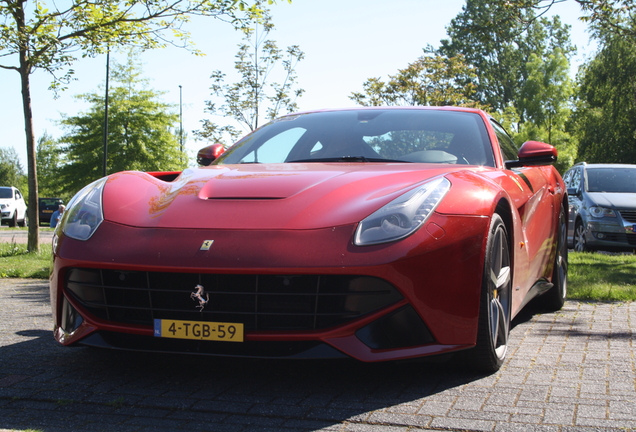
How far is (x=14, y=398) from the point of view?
9.76ft

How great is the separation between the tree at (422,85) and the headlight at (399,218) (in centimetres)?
2414

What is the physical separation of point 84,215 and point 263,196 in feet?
2.88

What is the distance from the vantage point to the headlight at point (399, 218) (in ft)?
9.59

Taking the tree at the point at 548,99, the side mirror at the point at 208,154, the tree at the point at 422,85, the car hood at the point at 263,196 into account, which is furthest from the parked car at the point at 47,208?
the car hood at the point at 263,196

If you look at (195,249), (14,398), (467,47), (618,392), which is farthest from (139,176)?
(467,47)

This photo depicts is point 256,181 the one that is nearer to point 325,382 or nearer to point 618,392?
point 325,382

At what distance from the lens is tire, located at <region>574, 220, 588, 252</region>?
12.5 meters

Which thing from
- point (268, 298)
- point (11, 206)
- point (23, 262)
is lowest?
point (11, 206)

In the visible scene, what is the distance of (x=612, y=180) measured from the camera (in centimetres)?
1301

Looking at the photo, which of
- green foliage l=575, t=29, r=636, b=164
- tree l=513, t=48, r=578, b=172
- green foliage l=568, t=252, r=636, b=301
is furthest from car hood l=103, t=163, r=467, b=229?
tree l=513, t=48, r=578, b=172

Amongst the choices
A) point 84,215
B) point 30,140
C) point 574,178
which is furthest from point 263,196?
point 574,178

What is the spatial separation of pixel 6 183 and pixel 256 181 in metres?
92.1

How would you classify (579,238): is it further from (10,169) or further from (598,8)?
(10,169)

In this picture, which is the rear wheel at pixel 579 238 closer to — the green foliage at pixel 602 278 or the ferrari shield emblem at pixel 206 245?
the green foliage at pixel 602 278
